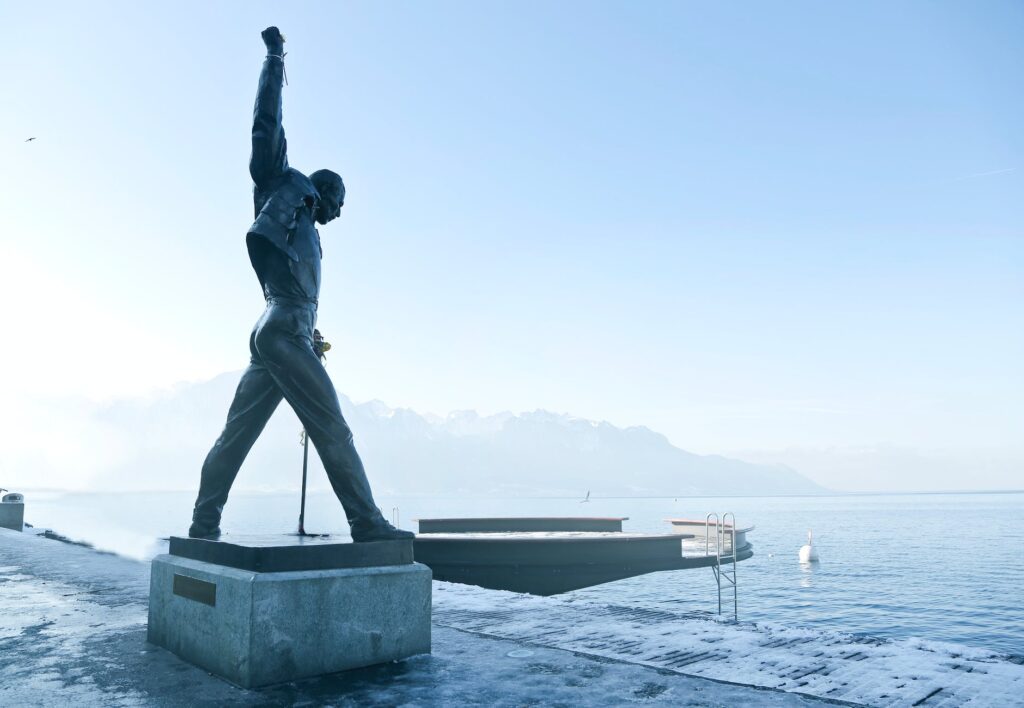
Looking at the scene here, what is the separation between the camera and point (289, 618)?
5219 millimetres

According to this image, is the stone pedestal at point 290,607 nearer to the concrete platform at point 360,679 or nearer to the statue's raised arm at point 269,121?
the concrete platform at point 360,679

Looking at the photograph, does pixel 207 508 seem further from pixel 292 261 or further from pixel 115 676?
pixel 292 261

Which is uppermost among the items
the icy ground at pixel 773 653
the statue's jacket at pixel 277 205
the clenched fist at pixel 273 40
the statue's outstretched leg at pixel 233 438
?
the clenched fist at pixel 273 40

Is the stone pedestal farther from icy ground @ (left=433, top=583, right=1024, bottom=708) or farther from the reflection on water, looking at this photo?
the reflection on water

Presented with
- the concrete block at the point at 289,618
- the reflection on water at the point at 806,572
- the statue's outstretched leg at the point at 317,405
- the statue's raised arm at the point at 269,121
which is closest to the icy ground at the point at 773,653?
the concrete block at the point at 289,618

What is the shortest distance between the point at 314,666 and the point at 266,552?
3.14 ft

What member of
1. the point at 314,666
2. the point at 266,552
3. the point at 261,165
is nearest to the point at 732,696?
the point at 314,666

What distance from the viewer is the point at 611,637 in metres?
7.07

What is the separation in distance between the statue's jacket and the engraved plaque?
2.48 metres

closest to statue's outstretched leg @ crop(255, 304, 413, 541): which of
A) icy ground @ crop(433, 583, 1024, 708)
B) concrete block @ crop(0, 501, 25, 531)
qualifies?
icy ground @ crop(433, 583, 1024, 708)

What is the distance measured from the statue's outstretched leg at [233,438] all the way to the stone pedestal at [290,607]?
0.33 m

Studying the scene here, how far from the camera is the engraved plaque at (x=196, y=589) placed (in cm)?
550

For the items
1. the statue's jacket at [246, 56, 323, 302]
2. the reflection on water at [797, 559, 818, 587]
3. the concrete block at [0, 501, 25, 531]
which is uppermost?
the statue's jacket at [246, 56, 323, 302]

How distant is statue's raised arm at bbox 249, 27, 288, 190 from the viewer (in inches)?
251
